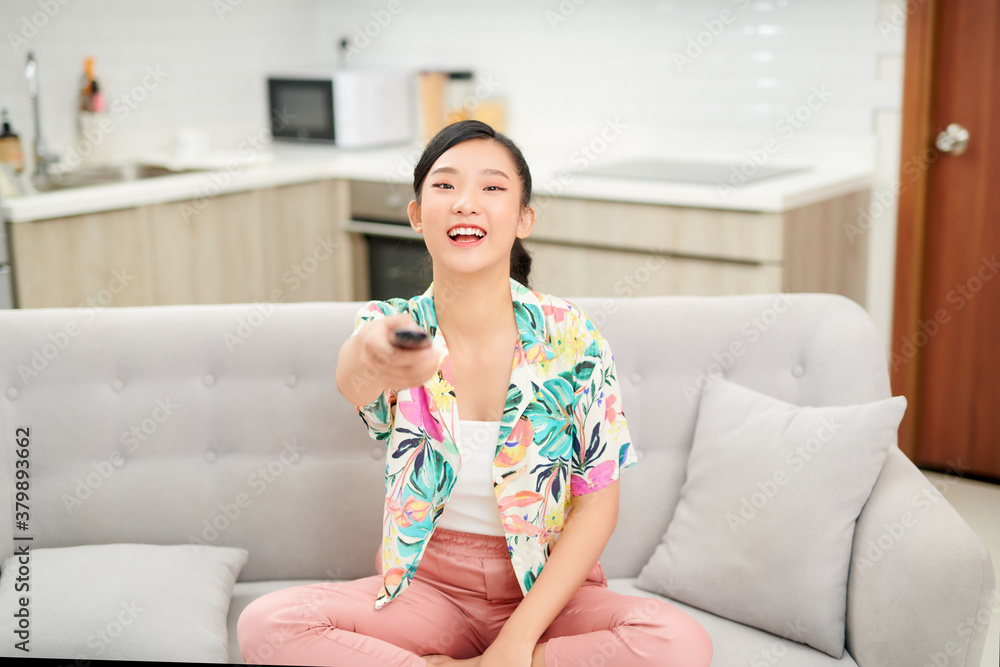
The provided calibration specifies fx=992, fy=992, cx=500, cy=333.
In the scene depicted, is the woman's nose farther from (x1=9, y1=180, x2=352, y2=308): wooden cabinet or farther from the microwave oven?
the microwave oven

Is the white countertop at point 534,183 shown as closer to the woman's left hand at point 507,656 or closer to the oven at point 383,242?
the oven at point 383,242

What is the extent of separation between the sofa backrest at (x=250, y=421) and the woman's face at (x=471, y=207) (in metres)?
0.45

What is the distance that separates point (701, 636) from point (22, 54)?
3063mm

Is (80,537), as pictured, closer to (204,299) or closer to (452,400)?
(452,400)

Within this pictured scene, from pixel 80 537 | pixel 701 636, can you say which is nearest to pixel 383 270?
pixel 80 537

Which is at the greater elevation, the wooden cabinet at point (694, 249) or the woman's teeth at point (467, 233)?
the woman's teeth at point (467, 233)

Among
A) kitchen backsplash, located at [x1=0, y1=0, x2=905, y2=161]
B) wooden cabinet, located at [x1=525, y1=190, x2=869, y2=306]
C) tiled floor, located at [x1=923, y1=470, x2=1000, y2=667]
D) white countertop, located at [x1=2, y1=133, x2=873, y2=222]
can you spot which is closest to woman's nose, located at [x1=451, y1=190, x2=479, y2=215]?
white countertop, located at [x1=2, y1=133, x2=873, y2=222]

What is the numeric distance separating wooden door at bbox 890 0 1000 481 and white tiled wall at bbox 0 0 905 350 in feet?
0.47

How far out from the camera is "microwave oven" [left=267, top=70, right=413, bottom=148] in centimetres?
381

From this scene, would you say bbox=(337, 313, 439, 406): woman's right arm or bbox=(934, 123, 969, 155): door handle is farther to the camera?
bbox=(934, 123, 969, 155): door handle

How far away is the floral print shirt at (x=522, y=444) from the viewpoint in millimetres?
1391

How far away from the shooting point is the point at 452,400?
4.65ft

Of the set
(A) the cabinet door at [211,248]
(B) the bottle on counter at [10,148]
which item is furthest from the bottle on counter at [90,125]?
(A) the cabinet door at [211,248]

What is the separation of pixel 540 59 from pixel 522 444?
2661mm
